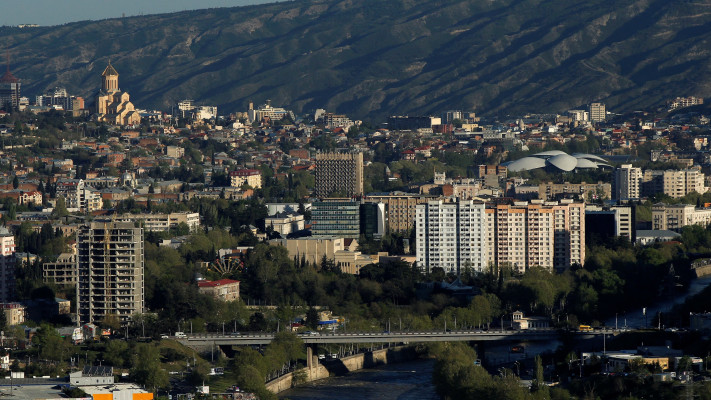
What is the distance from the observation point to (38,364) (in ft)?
161

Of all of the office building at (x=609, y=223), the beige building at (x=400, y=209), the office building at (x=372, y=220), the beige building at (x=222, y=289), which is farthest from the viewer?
the beige building at (x=400, y=209)

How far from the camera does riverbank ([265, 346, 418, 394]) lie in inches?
2050

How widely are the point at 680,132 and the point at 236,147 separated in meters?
30.7

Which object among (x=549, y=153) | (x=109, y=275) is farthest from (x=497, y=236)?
(x=549, y=153)

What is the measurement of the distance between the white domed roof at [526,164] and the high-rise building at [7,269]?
54417 millimetres

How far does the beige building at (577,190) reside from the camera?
9675 centimetres

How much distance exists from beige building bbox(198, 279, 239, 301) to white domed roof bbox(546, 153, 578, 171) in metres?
51.2

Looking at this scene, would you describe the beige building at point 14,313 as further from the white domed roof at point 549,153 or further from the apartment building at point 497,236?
the white domed roof at point 549,153

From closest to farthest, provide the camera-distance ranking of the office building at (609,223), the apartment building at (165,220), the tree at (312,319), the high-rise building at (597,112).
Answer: the tree at (312,319) < the office building at (609,223) < the apartment building at (165,220) < the high-rise building at (597,112)

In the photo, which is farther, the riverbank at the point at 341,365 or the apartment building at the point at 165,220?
the apartment building at the point at 165,220

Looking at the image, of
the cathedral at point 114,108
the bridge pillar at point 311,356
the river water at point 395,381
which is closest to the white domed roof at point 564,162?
the cathedral at point 114,108

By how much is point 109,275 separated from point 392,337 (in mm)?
8793

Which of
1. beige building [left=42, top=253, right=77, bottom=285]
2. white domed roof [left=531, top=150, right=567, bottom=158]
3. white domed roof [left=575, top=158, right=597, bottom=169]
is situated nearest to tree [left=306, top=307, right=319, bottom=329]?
beige building [left=42, top=253, right=77, bottom=285]

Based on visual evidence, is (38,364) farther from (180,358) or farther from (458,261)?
(458,261)
